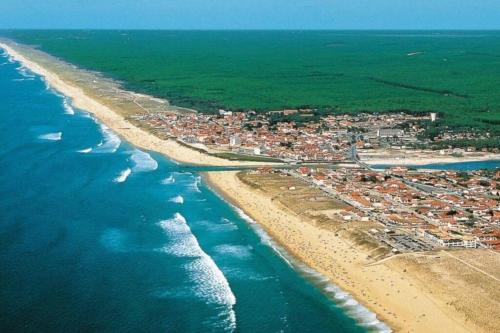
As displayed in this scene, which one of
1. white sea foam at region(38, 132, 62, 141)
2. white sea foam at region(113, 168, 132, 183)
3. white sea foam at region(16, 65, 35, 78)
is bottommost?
white sea foam at region(113, 168, 132, 183)

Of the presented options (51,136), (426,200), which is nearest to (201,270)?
(426,200)

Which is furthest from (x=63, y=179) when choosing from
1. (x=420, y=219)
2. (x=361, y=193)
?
(x=420, y=219)

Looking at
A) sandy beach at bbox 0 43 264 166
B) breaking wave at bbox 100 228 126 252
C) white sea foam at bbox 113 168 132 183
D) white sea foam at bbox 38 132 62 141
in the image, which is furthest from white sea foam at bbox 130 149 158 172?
breaking wave at bbox 100 228 126 252

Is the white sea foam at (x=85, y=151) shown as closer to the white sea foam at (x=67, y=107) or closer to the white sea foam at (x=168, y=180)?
the white sea foam at (x=168, y=180)

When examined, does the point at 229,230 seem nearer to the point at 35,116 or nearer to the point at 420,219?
the point at 420,219

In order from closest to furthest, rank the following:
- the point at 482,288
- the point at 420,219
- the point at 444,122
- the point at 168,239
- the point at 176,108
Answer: the point at 482,288 < the point at 168,239 < the point at 420,219 < the point at 444,122 < the point at 176,108

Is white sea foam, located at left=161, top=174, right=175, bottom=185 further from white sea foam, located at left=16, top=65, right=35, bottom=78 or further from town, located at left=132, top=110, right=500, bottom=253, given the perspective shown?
white sea foam, located at left=16, top=65, right=35, bottom=78

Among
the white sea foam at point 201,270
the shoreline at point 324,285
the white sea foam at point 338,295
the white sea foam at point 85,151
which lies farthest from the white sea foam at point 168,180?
the white sea foam at point 338,295
